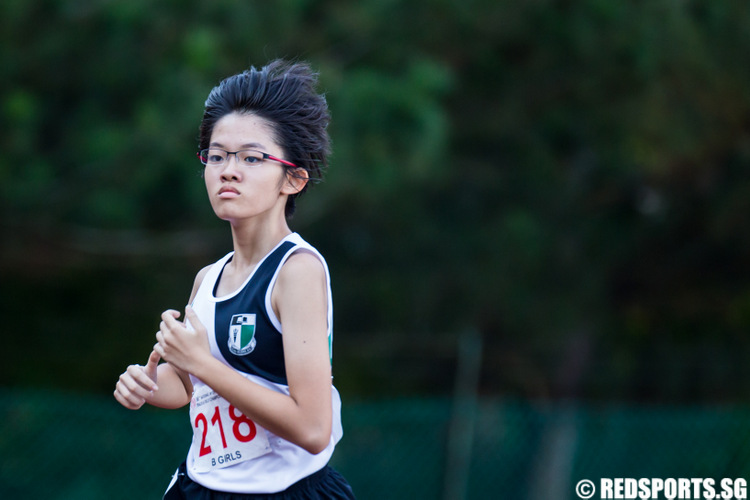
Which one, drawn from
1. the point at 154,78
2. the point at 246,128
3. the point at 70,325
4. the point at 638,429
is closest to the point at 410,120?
the point at 154,78

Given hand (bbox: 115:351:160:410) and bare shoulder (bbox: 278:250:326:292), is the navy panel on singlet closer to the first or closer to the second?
bare shoulder (bbox: 278:250:326:292)

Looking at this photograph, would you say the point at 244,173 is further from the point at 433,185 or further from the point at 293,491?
the point at 433,185

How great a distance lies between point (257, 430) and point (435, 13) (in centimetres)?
545

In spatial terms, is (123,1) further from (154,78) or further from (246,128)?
(246,128)

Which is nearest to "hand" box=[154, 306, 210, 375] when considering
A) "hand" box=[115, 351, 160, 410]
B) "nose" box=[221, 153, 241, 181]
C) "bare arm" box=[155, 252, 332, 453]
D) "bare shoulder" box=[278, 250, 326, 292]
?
"bare arm" box=[155, 252, 332, 453]

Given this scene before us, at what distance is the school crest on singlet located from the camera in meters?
2.15

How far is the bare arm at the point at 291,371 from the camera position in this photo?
2.04 metres

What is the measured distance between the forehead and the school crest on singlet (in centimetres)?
42

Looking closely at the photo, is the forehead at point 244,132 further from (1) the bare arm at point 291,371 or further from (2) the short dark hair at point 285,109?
(1) the bare arm at point 291,371

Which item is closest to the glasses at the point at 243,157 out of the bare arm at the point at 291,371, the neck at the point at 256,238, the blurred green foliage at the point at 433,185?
the neck at the point at 256,238

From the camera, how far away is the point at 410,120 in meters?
6.29

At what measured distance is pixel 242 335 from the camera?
7.07ft

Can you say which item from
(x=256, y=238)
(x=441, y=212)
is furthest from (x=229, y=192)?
(x=441, y=212)

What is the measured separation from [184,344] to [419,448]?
4997 millimetres
